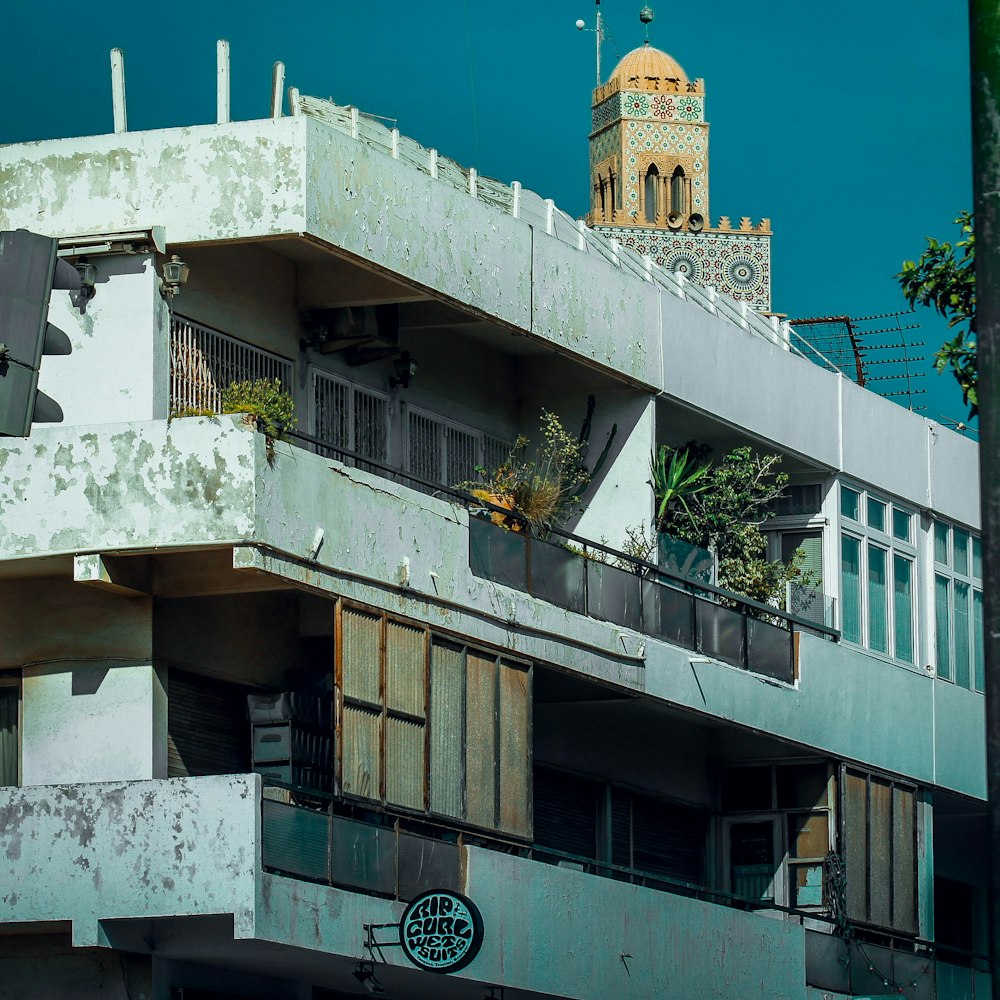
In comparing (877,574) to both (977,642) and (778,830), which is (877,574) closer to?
(977,642)

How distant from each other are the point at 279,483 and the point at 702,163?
10230 centimetres

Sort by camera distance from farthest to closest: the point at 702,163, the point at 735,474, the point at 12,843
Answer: the point at 702,163 → the point at 735,474 → the point at 12,843

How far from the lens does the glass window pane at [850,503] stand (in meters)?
30.8

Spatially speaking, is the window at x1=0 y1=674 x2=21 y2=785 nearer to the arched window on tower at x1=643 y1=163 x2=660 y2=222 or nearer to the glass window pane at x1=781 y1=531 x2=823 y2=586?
the glass window pane at x1=781 y1=531 x2=823 y2=586

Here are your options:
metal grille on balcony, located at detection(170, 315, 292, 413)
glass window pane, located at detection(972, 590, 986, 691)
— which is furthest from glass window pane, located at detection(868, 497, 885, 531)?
metal grille on balcony, located at detection(170, 315, 292, 413)

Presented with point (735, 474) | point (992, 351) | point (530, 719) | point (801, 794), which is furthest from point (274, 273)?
point (992, 351)

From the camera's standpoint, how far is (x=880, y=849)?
2983 centimetres

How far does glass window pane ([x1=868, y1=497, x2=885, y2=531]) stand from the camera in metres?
31.5

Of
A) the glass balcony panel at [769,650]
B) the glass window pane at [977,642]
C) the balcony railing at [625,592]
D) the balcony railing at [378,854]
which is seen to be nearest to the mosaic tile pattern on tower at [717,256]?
the glass window pane at [977,642]

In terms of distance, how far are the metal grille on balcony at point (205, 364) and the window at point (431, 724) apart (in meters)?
2.33

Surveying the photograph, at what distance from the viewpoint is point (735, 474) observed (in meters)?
28.9

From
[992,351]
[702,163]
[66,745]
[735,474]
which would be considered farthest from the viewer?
[702,163]

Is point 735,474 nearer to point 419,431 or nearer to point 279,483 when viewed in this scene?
point 419,431

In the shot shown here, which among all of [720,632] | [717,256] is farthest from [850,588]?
[717,256]
